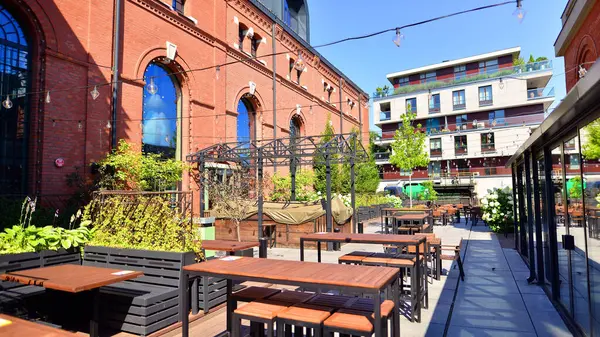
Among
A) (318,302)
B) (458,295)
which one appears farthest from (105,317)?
Result: (458,295)

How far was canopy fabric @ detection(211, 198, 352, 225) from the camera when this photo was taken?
11109 millimetres

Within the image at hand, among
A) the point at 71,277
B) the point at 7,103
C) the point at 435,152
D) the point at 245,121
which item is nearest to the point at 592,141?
the point at 71,277

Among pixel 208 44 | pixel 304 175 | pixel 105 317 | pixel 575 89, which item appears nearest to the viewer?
pixel 575 89

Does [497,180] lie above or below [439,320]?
above

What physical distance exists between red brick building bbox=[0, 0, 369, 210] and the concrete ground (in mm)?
5456

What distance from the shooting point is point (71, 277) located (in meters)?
3.57

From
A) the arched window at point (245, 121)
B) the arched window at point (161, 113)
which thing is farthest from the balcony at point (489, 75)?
the arched window at point (161, 113)

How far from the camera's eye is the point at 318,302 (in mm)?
3414

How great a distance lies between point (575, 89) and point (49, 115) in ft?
35.5

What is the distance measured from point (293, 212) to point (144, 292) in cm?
714

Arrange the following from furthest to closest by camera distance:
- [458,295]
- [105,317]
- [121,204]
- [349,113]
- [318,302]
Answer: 1. [349,113]
2. [458,295]
3. [121,204]
4. [105,317]
5. [318,302]

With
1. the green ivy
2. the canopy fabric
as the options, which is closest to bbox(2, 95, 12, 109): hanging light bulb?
the green ivy

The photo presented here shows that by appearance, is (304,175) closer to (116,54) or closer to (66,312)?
(116,54)

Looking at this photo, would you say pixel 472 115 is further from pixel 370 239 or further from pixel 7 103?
pixel 7 103
